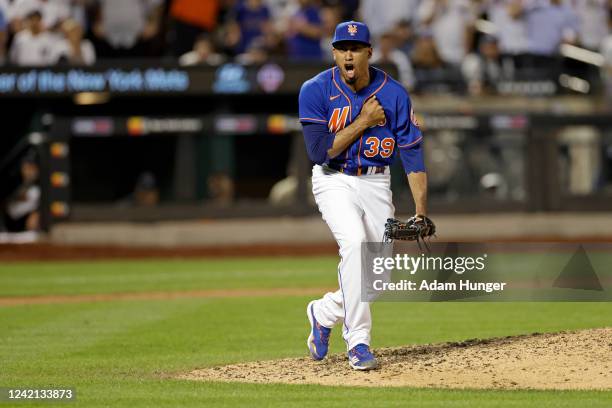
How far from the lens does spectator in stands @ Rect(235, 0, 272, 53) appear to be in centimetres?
1731

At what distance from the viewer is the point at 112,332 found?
359 inches

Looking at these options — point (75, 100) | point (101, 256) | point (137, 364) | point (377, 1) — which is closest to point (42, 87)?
point (75, 100)

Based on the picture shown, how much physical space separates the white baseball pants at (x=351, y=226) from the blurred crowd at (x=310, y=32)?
Answer: 9766mm

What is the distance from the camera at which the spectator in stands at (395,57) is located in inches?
651

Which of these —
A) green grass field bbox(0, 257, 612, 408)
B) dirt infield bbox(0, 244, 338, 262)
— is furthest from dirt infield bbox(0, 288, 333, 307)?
dirt infield bbox(0, 244, 338, 262)

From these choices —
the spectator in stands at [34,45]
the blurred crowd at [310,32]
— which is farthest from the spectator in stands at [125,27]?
the spectator in stands at [34,45]

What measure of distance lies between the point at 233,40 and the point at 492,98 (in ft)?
12.6

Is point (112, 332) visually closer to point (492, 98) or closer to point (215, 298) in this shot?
point (215, 298)

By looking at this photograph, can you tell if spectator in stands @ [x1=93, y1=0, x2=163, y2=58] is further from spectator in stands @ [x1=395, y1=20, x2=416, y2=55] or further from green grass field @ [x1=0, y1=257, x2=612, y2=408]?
green grass field @ [x1=0, y1=257, x2=612, y2=408]

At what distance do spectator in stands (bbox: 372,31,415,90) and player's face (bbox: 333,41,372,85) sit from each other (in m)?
9.94

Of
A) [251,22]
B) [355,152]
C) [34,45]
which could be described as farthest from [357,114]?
[251,22]

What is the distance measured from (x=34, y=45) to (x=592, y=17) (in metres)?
8.29

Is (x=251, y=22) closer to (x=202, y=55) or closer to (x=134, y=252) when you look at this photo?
(x=202, y=55)

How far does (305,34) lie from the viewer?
17.2 meters
